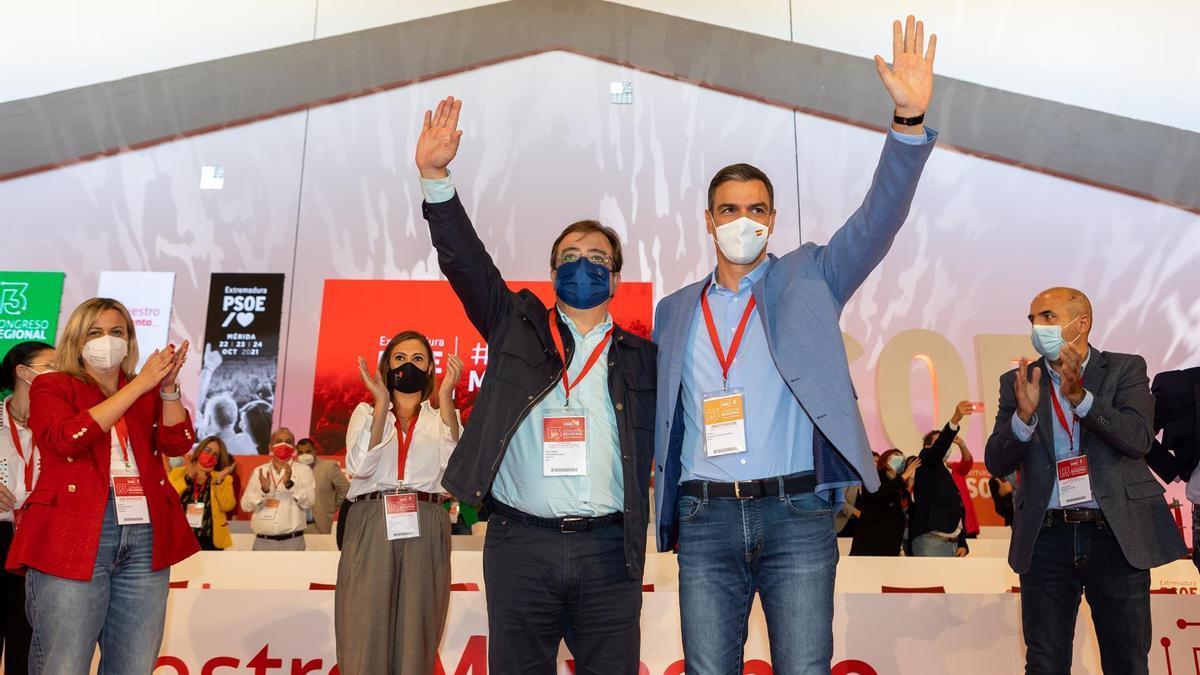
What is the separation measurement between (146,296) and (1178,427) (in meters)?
8.71

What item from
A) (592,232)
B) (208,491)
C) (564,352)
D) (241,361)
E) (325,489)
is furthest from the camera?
(241,361)

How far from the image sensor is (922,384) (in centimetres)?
891

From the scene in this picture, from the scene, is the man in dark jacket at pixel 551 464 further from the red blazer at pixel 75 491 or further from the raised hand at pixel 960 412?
the raised hand at pixel 960 412

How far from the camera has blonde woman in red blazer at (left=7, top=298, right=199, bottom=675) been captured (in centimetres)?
267

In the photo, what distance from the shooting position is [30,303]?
9055 millimetres

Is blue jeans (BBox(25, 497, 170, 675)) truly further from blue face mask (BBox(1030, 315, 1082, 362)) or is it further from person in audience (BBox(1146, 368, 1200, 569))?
person in audience (BBox(1146, 368, 1200, 569))

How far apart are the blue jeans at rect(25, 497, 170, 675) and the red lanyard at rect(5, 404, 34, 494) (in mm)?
920

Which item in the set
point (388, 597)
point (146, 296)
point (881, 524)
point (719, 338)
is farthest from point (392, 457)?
point (146, 296)

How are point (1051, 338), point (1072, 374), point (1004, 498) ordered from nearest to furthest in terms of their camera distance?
point (1072, 374) → point (1051, 338) → point (1004, 498)

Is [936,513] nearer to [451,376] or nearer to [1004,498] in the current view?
[1004,498]

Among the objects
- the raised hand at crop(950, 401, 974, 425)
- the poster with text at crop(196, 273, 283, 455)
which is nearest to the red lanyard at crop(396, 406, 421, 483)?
the raised hand at crop(950, 401, 974, 425)

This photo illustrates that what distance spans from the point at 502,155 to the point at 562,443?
7.39 metres

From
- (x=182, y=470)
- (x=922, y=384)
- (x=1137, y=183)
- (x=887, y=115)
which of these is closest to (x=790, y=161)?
(x=887, y=115)

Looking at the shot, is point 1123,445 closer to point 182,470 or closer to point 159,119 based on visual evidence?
point 182,470
